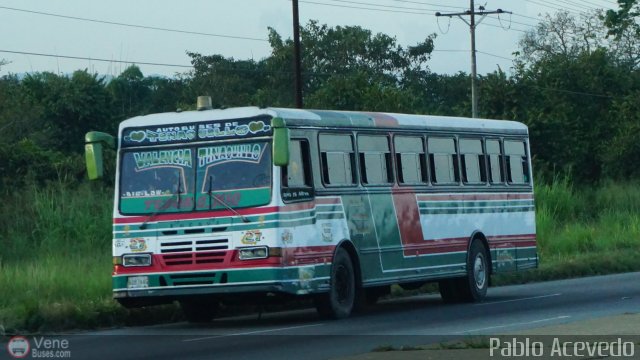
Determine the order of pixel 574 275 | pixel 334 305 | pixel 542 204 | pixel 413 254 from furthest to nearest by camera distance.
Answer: pixel 542 204 → pixel 574 275 → pixel 413 254 → pixel 334 305

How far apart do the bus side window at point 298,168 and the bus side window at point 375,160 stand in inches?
60.7

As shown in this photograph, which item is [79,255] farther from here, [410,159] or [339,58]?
[339,58]

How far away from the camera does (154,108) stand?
7575 centimetres

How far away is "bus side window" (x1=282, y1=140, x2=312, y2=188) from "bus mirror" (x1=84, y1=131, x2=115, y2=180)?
2.49 m

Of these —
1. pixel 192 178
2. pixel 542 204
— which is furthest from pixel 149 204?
pixel 542 204

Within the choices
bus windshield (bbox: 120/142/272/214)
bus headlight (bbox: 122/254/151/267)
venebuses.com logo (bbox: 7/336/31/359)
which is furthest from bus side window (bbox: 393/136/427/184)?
venebuses.com logo (bbox: 7/336/31/359)

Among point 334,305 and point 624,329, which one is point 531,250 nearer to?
point 334,305

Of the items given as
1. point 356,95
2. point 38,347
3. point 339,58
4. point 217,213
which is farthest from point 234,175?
point 339,58

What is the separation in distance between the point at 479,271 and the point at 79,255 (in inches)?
264

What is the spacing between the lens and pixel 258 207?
1723 cm

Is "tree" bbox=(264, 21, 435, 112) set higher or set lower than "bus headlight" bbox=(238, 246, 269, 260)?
higher

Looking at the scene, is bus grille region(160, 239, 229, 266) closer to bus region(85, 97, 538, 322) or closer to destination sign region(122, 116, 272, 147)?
bus region(85, 97, 538, 322)

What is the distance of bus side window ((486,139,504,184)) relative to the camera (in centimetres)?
2317

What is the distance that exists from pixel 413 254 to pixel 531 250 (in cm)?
467
